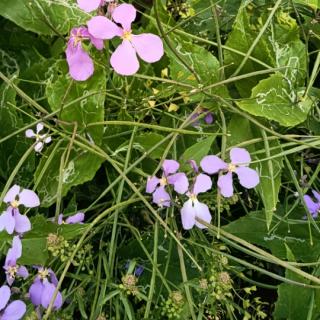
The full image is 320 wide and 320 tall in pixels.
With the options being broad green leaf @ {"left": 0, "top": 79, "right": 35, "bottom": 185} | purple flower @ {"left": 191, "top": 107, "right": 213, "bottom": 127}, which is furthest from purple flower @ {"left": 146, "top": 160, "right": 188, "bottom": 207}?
broad green leaf @ {"left": 0, "top": 79, "right": 35, "bottom": 185}

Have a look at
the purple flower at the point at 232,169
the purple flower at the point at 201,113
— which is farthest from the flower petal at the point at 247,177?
the purple flower at the point at 201,113

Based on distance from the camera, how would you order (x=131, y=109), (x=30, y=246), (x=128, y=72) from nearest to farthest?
1. (x=128, y=72)
2. (x=30, y=246)
3. (x=131, y=109)

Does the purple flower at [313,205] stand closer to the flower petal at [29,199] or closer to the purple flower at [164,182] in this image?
the purple flower at [164,182]

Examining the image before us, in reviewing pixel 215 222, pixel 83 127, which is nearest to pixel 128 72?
pixel 83 127

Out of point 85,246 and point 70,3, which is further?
point 70,3

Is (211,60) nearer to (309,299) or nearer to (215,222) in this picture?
(215,222)

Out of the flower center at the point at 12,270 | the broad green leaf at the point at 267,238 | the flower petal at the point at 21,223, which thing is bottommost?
the broad green leaf at the point at 267,238
